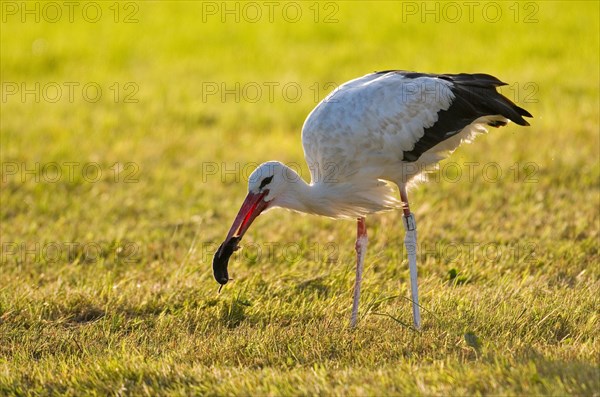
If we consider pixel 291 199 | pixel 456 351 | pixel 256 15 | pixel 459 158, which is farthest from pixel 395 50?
pixel 456 351

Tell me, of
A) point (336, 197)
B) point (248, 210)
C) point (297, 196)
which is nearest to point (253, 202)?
point (248, 210)

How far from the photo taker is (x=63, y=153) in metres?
10.8

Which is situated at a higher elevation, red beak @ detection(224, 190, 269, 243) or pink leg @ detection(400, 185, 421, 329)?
red beak @ detection(224, 190, 269, 243)

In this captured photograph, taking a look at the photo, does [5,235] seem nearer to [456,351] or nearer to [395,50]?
[456,351]

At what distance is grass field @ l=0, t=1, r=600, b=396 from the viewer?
5.25 meters

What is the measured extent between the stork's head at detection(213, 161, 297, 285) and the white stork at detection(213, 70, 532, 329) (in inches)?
1.3

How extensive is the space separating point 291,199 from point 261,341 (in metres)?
1.07

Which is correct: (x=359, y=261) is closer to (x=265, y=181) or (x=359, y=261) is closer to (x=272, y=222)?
(x=265, y=181)

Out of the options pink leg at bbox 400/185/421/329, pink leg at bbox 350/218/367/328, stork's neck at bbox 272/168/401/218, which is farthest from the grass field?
stork's neck at bbox 272/168/401/218

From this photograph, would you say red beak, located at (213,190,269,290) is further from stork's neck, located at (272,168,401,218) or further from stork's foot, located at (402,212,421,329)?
stork's foot, located at (402,212,421,329)

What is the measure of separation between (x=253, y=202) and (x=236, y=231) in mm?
219

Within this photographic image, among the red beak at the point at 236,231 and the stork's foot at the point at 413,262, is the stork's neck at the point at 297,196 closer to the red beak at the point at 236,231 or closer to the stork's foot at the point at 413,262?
the red beak at the point at 236,231

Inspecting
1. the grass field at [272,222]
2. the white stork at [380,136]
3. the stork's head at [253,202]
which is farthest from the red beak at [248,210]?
the grass field at [272,222]

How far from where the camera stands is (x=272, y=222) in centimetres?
868
